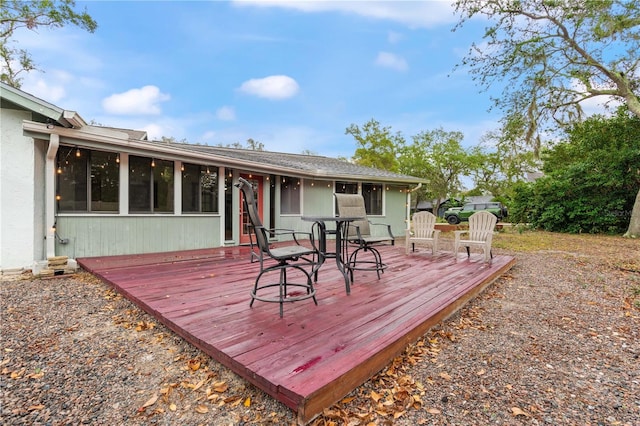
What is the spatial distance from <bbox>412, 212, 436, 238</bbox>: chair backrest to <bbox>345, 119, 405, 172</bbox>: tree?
19933mm

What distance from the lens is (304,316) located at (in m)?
2.63

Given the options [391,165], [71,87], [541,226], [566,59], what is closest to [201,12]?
[71,87]

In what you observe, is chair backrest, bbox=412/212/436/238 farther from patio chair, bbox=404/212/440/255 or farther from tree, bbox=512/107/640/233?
tree, bbox=512/107/640/233

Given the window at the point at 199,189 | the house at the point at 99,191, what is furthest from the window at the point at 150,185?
the window at the point at 199,189

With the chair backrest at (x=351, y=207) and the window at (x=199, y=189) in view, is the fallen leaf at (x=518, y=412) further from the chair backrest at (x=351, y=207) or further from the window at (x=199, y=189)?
the window at (x=199, y=189)

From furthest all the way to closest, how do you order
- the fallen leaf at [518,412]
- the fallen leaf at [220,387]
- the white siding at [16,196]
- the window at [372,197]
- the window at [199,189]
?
the window at [372,197], the window at [199,189], the white siding at [16,196], the fallen leaf at [220,387], the fallen leaf at [518,412]

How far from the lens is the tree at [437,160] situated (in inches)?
930

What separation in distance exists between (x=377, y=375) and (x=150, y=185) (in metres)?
5.79

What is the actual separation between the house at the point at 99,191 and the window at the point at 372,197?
356 cm

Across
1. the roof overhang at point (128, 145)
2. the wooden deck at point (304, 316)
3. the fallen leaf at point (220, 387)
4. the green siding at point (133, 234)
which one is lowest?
the fallen leaf at point (220, 387)

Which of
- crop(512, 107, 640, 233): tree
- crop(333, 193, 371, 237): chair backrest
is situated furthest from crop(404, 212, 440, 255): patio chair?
crop(512, 107, 640, 233): tree

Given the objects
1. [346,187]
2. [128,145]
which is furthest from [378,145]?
[128,145]

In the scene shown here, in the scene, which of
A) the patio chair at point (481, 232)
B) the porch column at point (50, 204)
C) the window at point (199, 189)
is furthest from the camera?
the window at point (199, 189)

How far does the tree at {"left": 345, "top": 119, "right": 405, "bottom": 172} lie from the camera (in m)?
25.5
